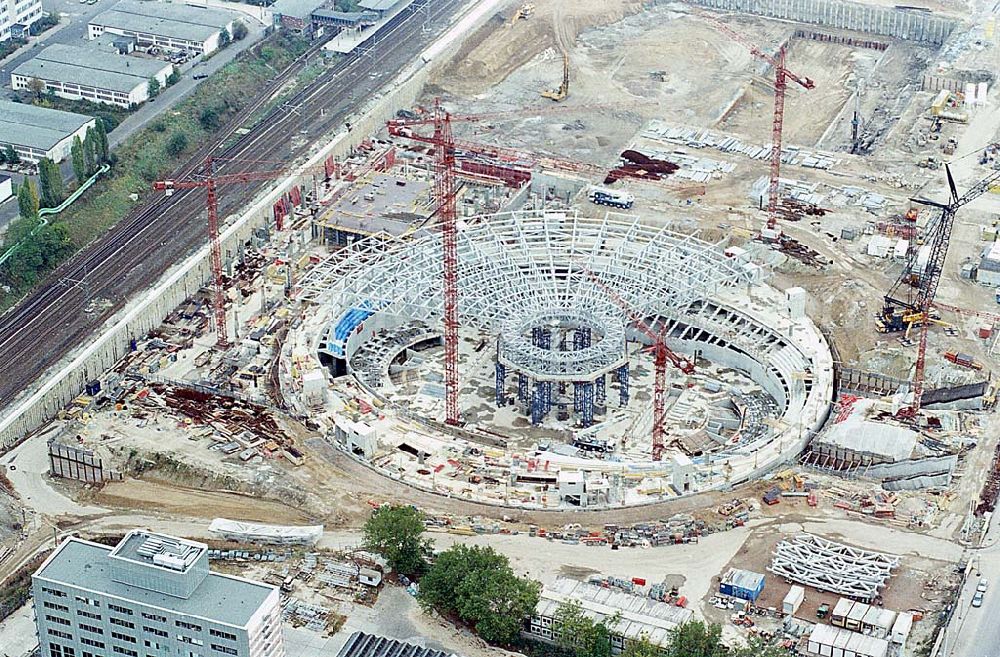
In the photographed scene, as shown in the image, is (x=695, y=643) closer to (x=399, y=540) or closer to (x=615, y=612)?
(x=615, y=612)

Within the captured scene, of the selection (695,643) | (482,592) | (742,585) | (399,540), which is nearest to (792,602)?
(742,585)

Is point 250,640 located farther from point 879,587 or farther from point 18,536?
point 879,587

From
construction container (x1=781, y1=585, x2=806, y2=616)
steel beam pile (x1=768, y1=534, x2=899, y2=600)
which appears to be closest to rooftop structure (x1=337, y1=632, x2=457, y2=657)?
construction container (x1=781, y1=585, x2=806, y2=616)

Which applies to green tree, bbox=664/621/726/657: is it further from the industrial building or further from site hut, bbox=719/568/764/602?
site hut, bbox=719/568/764/602

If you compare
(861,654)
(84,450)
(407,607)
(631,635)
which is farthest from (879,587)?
(84,450)

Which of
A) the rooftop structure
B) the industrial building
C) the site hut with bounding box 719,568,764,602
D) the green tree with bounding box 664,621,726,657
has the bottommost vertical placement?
the rooftop structure

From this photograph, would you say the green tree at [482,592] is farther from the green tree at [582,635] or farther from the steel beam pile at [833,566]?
the steel beam pile at [833,566]

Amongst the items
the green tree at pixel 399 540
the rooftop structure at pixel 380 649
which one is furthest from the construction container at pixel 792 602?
the green tree at pixel 399 540
